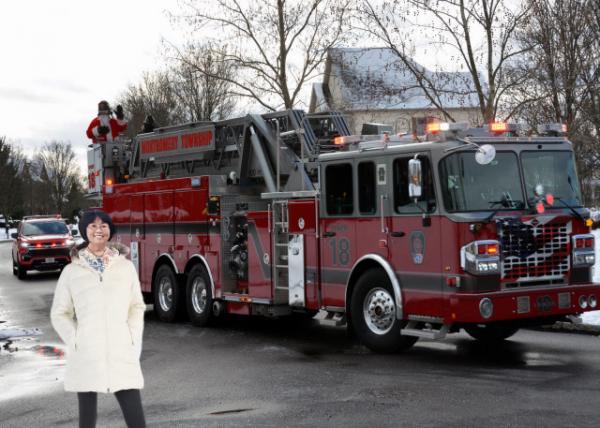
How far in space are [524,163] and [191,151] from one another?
6458 millimetres

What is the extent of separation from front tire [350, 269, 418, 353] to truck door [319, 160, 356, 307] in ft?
1.10

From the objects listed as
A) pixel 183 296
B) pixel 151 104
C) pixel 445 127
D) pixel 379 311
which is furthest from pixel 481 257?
pixel 151 104

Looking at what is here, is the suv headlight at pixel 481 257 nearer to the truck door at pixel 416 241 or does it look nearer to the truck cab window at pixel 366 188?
the truck door at pixel 416 241

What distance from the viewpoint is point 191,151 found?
601 inches

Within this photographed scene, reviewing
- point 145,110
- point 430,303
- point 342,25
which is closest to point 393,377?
point 430,303

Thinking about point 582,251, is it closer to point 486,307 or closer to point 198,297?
point 486,307

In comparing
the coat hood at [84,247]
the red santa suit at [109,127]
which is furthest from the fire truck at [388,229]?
the coat hood at [84,247]

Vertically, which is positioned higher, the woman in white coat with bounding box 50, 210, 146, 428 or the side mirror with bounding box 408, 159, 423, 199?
the side mirror with bounding box 408, 159, 423, 199

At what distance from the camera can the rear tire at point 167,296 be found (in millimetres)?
14938

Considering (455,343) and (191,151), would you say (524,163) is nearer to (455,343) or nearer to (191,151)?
(455,343)

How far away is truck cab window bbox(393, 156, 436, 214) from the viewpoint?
10.1 meters

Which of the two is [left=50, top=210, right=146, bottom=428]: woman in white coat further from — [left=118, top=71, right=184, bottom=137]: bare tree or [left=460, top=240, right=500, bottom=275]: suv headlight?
[left=118, top=71, right=184, bottom=137]: bare tree

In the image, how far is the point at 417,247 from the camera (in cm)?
1027

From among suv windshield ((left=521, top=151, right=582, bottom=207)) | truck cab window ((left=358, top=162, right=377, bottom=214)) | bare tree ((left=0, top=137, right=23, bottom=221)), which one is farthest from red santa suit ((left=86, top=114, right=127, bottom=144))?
bare tree ((left=0, top=137, right=23, bottom=221))
